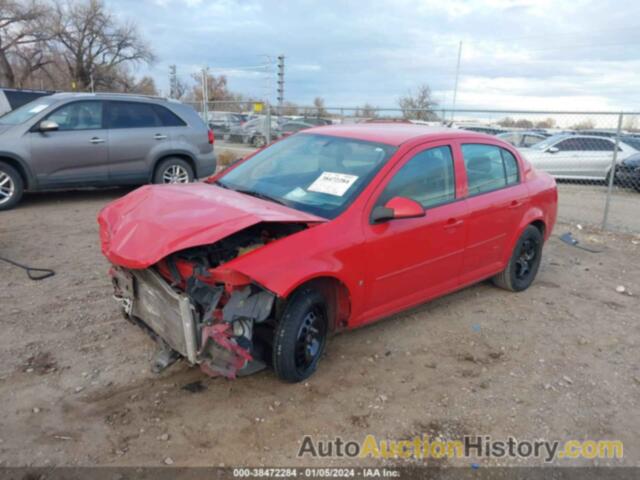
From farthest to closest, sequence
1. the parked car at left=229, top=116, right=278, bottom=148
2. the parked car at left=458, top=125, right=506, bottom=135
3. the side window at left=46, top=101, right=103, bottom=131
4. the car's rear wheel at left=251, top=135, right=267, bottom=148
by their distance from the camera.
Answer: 1. the car's rear wheel at left=251, top=135, right=267, bottom=148
2. the parked car at left=229, top=116, right=278, bottom=148
3. the parked car at left=458, top=125, right=506, bottom=135
4. the side window at left=46, top=101, right=103, bottom=131

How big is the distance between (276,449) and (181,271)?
123 centimetres

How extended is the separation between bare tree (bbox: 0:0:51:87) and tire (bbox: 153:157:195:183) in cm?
3540

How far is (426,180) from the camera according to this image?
3971 mm

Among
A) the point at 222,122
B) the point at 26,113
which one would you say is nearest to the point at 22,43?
the point at 222,122

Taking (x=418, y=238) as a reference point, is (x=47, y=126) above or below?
above

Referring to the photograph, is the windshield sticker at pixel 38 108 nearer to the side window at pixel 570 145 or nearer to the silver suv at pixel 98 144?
the silver suv at pixel 98 144

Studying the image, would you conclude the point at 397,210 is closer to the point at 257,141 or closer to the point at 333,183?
the point at 333,183

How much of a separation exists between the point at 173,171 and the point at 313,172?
5.77 meters

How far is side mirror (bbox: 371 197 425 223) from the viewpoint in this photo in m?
3.40

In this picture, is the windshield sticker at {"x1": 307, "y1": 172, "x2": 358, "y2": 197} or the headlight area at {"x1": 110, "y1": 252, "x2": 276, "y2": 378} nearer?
the headlight area at {"x1": 110, "y1": 252, "x2": 276, "y2": 378}

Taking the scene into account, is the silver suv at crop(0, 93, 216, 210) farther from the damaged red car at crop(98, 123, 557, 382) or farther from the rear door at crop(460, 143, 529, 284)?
the rear door at crop(460, 143, 529, 284)

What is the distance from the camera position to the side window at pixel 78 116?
25.6ft

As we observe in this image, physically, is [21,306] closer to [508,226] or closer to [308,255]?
[308,255]

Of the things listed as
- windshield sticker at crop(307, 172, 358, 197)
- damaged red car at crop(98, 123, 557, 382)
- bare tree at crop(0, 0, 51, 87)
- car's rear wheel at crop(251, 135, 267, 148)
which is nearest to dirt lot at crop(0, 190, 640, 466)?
damaged red car at crop(98, 123, 557, 382)
